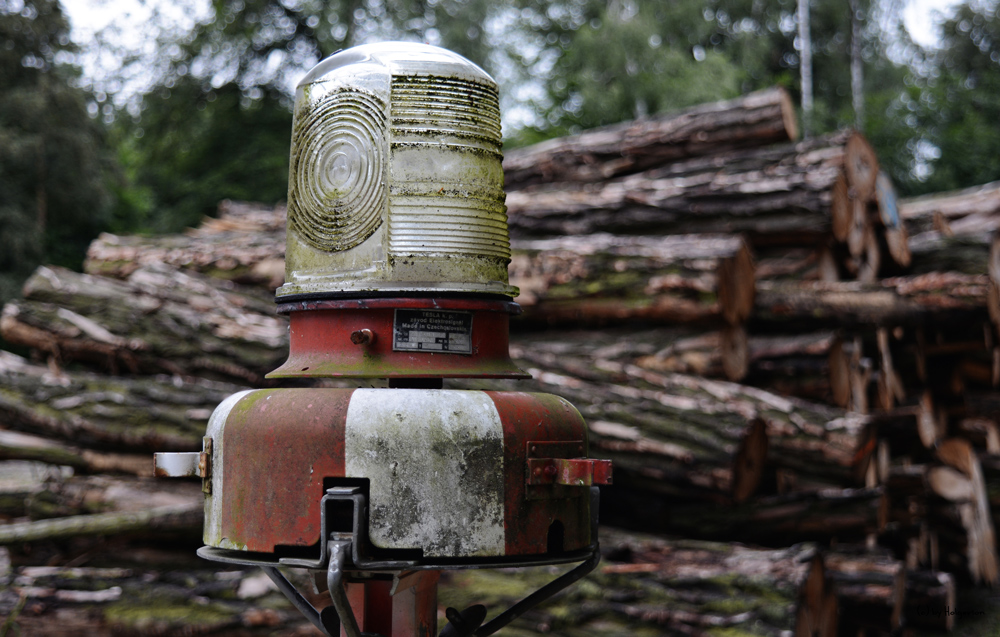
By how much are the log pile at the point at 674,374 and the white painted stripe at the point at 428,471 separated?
5.94 feet

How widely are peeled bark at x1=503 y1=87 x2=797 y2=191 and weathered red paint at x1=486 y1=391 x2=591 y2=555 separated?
14.2ft

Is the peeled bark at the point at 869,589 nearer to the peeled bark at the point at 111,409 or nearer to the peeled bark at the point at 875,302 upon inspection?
the peeled bark at the point at 875,302

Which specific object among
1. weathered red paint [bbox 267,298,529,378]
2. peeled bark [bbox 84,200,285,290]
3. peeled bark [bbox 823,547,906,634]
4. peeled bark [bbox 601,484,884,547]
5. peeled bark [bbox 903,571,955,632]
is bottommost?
peeled bark [bbox 903,571,955,632]

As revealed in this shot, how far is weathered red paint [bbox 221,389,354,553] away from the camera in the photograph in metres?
1.81

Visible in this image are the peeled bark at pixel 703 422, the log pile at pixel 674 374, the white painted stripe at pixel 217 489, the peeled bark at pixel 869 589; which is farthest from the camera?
the peeled bark at pixel 869 589

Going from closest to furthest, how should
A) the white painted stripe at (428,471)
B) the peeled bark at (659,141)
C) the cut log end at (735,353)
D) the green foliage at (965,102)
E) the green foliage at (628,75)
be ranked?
the white painted stripe at (428,471)
the cut log end at (735,353)
the peeled bark at (659,141)
the green foliage at (628,75)
the green foliage at (965,102)

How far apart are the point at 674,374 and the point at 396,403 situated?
2852 millimetres

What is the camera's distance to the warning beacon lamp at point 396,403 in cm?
179

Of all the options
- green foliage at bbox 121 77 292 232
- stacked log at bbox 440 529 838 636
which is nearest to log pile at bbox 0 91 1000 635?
stacked log at bbox 440 529 838 636

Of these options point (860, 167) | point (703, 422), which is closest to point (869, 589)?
point (703, 422)

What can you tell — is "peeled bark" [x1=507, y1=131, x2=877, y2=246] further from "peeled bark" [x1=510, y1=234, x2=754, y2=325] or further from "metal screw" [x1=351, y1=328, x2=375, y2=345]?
"metal screw" [x1=351, y1=328, x2=375, y2=345]

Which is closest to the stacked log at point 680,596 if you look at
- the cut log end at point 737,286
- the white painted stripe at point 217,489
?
the cut log end at point 737,286

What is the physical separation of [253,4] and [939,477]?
48.8ft

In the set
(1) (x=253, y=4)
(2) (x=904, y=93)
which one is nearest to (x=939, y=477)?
(1) (x=253, y=4)
